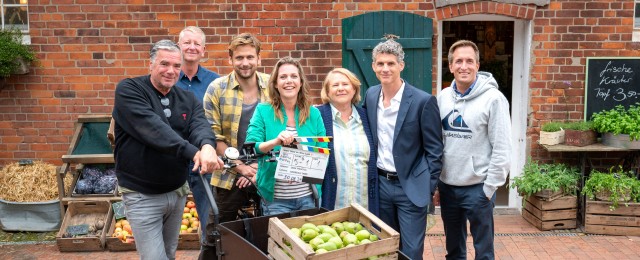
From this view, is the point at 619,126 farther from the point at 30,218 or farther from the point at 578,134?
the point at 30,218

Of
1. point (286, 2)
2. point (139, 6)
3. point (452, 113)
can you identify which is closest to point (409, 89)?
point (452, 113)

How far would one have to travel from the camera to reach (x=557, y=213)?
650 cm

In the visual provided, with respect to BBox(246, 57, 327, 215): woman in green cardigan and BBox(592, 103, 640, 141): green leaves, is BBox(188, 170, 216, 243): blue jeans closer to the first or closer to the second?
BBox(246, 57, 327, 215): woman in green cardigan

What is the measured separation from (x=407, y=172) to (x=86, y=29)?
4326 mm

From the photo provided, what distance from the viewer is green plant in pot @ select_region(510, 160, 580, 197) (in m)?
6.38

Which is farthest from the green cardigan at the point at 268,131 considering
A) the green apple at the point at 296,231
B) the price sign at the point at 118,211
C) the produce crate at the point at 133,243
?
the price sign at the point at 118,211

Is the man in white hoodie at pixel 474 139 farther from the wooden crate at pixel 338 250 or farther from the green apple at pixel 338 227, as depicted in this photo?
the green apple at pixel 338 227

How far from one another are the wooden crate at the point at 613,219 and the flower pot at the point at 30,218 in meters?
5.65

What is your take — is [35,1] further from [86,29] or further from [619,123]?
[619,123]

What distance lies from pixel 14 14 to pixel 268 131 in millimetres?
4424

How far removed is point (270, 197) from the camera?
396 cm

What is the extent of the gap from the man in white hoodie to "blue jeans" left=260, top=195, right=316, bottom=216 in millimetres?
1079

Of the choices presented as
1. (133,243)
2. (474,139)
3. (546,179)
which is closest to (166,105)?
(474,139)

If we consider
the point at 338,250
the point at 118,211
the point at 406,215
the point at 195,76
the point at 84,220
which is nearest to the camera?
the point at 338,250
